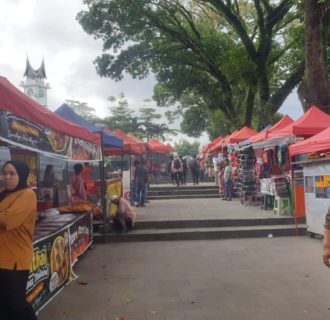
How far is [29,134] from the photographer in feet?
16.1

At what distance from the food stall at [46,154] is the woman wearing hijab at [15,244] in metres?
0.69

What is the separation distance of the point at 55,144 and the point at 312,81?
8510 millimetres

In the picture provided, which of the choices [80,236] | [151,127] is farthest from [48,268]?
[151,127]

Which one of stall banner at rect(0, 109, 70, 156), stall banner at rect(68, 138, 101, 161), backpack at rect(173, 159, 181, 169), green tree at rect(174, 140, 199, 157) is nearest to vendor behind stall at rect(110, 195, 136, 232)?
stall banner at rect(68, 138, 101, 161)

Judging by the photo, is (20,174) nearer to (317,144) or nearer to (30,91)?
(317,144)

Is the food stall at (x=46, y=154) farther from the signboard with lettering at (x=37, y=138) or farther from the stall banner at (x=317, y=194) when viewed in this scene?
the stall banner at (x=317, y=194)

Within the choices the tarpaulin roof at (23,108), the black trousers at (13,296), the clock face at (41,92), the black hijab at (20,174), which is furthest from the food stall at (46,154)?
the clock face at (41,92)

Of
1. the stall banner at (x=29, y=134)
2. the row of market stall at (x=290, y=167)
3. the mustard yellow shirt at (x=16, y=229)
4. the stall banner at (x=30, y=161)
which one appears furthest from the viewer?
the row of market stall at (x=290, y=167)

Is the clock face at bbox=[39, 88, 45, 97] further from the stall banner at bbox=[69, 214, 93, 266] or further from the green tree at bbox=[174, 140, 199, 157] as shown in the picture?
the stall banner at bbox=[69, 214, 93, 266]

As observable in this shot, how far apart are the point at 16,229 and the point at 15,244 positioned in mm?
129

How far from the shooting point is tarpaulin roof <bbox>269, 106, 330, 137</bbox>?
1083cm

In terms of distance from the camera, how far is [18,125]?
4.56m

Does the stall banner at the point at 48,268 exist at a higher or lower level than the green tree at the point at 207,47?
lower

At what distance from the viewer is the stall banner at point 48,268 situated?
4910 millimetres
